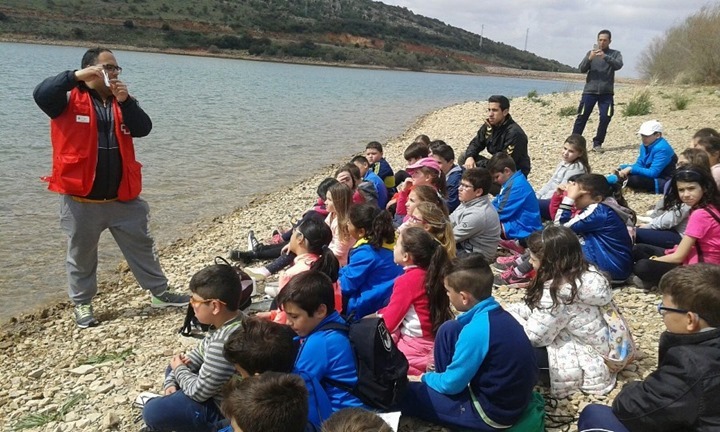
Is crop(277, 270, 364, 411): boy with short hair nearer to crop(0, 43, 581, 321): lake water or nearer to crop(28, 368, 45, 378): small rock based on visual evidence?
crop(28, 368, 45, 378): small rock

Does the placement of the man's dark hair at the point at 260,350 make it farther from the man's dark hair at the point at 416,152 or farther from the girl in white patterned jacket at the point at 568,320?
the man's dark hair at the point at 416,152

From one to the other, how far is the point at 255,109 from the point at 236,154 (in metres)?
11.1

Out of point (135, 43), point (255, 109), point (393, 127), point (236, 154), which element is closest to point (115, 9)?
point (135, 43)

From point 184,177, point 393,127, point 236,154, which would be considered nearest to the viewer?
point 184,177

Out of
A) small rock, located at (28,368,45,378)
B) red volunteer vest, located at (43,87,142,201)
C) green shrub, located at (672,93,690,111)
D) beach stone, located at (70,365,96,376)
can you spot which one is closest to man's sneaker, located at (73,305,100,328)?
small rock, located at (28,368,45,378)

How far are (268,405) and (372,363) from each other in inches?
31.1

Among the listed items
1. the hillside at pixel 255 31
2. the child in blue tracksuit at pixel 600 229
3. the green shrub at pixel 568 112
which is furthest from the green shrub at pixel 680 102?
the hillside at pixel 255 31

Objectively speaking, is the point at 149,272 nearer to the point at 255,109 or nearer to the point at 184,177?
the point at 184,177

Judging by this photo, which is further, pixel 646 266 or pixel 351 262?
pixel 646 266

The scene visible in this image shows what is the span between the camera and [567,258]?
3.57 meters

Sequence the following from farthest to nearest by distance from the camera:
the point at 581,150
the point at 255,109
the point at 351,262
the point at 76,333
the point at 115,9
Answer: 1. the point at 115,9
2. the point at 255,109
3. the point at 581,150
4. the point at 76,333
5. the point at 351,262

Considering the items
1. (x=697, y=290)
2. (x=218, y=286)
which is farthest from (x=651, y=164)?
(x=218, y=286)

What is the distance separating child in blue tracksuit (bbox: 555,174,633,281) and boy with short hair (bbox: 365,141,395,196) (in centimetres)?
372

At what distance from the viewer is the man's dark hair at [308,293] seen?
3.07 meters
